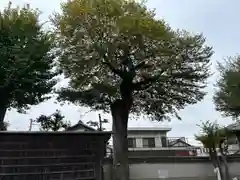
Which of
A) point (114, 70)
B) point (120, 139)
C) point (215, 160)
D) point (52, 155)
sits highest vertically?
point (114, 70)

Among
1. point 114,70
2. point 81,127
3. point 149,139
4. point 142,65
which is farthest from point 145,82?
point 149,139

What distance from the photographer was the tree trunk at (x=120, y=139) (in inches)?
639

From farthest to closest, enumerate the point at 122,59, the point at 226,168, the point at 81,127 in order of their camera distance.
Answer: the point at 81,127
the point at 226,168
the point at 122,59

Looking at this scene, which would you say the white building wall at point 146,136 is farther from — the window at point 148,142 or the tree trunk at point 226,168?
the tree trunk at point 226,168

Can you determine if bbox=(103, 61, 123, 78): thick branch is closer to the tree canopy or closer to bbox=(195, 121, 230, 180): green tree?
the tree canopy

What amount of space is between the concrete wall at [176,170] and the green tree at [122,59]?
4.74 ft

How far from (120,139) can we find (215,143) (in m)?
5.60

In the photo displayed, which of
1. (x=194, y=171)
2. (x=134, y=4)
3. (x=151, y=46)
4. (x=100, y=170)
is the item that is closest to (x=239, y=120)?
(x=194, y=171)

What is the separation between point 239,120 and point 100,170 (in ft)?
46.3

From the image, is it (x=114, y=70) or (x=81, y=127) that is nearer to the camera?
(x=114, y=70)

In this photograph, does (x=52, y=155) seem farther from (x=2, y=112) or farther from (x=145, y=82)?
(x=145, y=82)

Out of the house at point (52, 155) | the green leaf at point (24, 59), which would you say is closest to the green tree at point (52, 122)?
the green leaf at point (24, 59)

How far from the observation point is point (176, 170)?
18562 mm

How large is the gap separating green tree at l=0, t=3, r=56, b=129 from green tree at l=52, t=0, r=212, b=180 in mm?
922
